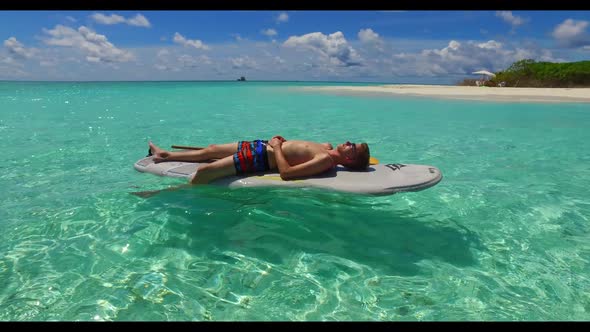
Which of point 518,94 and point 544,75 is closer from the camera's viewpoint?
point 518,94

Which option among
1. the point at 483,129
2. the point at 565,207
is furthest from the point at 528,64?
the point at 565,207

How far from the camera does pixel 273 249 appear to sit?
4043 millimetres

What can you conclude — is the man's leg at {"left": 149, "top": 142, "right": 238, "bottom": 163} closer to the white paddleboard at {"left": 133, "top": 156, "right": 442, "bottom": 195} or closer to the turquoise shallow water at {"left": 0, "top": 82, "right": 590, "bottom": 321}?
the white paddleboard at {"left": 133, "top": 156, "right": 442, "bottom": 195}

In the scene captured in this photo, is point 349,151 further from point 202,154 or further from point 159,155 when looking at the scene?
point 159,155

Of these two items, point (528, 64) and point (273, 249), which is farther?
point (528, 64)

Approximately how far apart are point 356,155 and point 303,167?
0.74 metres

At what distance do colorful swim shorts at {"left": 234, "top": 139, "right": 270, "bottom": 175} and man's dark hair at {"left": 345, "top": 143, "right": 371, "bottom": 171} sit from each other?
108cm

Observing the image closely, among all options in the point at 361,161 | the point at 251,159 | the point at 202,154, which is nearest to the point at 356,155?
the point at 361,161

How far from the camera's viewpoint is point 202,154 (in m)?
5.79

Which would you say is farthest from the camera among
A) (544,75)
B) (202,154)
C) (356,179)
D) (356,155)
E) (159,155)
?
(544,75)

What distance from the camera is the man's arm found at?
4812mm

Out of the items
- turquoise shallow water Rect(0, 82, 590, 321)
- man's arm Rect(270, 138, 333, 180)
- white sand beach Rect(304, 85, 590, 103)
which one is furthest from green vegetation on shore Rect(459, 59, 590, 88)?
man's arm Rect(270, 138, 333, 180)

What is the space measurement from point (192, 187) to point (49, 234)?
1.69 metres
